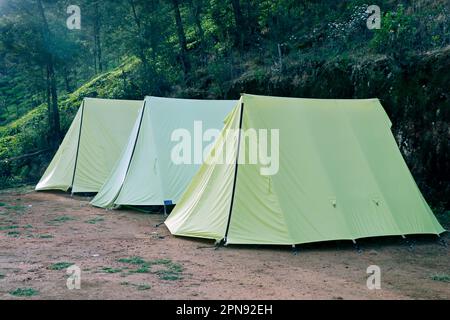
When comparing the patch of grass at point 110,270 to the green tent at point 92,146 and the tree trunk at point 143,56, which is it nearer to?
the green tent at point 92,146

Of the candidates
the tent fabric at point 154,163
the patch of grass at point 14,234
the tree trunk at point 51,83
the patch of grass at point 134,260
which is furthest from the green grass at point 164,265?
the tree trunk at point 51,83

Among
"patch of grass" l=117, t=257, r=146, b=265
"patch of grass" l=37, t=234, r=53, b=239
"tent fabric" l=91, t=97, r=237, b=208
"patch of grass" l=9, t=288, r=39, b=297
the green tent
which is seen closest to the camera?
"patch of grass" l=9, t=288, r=39, b=297

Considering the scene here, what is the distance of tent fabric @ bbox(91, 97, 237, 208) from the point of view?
10797 millimetres

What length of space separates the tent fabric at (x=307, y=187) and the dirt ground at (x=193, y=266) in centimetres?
28

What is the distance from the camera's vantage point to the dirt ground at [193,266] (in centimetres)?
521

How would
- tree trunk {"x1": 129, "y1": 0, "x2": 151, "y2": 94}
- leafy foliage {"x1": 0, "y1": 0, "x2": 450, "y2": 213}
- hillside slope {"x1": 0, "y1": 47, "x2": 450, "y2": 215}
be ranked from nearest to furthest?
hillside slope {"x1": 0, "y1": 47, "x2": 450, "y2": 215} < leafy foliage {"x1": 0, "y1": 0, "x2": 450, "y2": 213} < tree trunk {"x1": 129, "y1": 0, "x2": 151, "y2": 94}

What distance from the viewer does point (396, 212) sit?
309 inches

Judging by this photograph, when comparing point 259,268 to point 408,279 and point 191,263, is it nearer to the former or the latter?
point 191,263

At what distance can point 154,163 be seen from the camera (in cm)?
1093

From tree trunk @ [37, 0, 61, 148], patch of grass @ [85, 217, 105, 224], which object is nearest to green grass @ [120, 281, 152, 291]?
patch of grass @ [85, 217, 105, 224]

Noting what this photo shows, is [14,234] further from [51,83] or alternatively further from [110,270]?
[51,83]

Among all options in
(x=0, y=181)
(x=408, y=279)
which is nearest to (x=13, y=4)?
(x=0, y=181)

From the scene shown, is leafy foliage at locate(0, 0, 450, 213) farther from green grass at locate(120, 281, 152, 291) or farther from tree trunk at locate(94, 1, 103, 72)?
green grass at locate(120, 281, 152, 291)

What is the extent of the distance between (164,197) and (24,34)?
38.9ft
